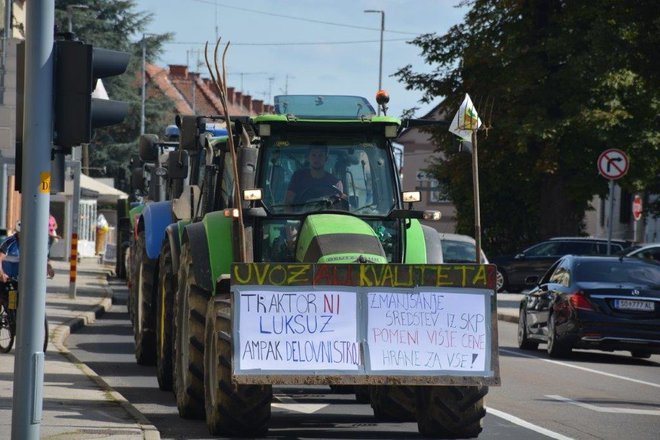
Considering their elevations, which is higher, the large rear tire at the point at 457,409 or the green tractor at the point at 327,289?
the green tractor at the point at 327,289

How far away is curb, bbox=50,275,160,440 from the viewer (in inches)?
482

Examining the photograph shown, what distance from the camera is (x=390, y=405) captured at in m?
Result: 13.8

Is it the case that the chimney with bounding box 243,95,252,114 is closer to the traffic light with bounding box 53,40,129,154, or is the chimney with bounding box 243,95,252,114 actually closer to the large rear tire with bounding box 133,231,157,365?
the large rear tire with bounding box 133,231,157,365

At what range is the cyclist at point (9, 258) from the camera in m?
19.9

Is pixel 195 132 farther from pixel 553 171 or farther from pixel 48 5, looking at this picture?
pixel 553 171

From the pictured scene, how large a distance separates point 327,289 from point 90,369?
21.4 ft

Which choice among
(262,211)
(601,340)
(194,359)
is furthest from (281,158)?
(601,340)

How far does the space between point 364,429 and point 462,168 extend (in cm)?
3712

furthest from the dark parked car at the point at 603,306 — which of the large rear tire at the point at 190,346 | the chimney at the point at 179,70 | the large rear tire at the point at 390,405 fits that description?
the chimney at the point at 179,70

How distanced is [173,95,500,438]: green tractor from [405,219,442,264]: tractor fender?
0.04ft

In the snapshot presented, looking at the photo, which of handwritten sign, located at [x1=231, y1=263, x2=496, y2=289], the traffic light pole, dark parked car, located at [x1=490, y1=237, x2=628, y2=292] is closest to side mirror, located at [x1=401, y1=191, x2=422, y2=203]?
handwritten sign, located at [x1=231, y1=263, x2=496, y2=289]

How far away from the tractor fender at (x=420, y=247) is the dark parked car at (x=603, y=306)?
29.6ft

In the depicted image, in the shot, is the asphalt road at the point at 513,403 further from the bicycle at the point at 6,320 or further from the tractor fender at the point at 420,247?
the tractor fender at the point at 420,247

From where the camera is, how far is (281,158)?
13297 millimetres
